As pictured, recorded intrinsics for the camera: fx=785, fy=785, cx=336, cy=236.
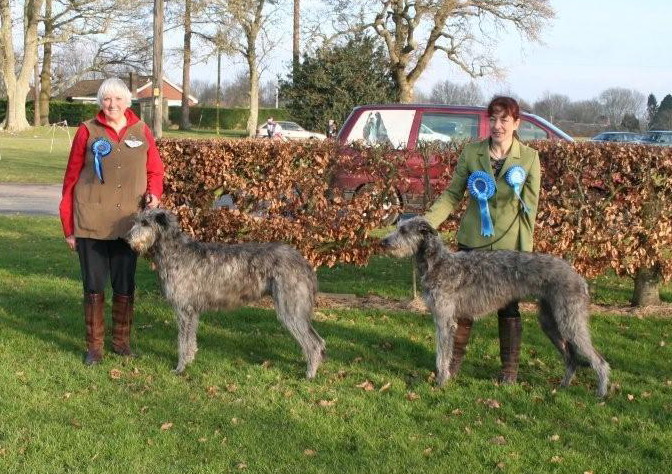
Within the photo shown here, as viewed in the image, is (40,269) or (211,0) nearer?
(40,269)

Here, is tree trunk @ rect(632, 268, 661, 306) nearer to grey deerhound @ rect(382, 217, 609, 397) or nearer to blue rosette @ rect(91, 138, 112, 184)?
grey deerhound @ rect(382, 217, 609, 397)

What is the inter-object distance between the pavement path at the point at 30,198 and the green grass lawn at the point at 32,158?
1.37 m

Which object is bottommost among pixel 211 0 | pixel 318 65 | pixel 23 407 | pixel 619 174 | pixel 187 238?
pixel 23 407

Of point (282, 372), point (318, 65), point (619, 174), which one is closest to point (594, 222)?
point (619, 174)

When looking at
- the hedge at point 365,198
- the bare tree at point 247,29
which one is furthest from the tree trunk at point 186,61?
the hedge at point 365,198

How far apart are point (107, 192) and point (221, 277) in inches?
44.5

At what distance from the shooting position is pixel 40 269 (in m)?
10.1

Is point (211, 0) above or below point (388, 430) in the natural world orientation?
above

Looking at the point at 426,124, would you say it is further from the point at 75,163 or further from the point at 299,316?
the point at 75,163

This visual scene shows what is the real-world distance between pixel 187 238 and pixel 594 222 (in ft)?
13.2

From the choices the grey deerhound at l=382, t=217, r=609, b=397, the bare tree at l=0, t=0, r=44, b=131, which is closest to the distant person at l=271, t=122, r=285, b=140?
the grey deerhound at l=382, t=217, r=609, b=397

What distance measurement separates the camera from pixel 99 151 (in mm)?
6141

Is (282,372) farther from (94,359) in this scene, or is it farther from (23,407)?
(23,407)

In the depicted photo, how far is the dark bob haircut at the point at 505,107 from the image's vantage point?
5.52 meters
